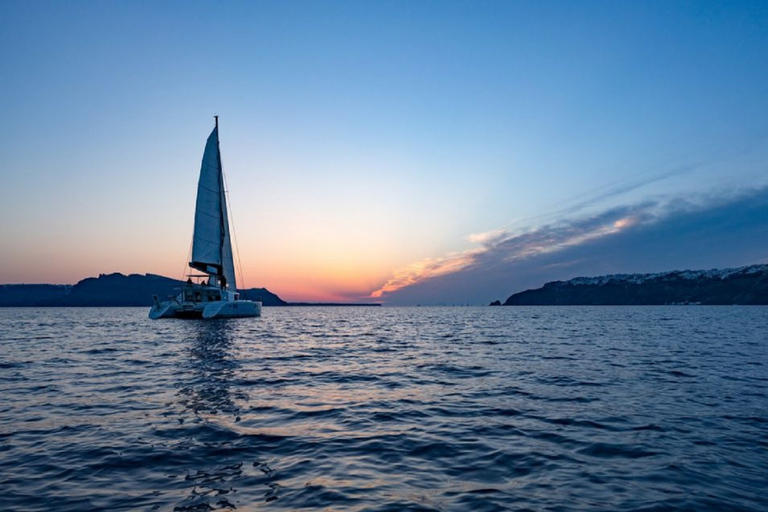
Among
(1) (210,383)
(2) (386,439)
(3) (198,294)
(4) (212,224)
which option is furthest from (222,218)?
(2) (386,439)

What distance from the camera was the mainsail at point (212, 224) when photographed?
55.2 meters

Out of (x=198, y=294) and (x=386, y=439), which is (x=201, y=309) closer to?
(x=198, y=294)

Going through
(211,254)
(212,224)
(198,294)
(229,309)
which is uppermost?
(212,224)

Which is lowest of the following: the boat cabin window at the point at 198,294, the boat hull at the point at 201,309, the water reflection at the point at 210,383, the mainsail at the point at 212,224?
the water reflection at the point at 210,383

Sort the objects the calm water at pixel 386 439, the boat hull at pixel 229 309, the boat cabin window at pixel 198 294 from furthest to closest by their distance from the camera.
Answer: the boat cabin window at pixel 198 294, the boat hull at pixel 229 309, the calm water at pixel 386 439

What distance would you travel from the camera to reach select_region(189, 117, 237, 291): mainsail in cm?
5525

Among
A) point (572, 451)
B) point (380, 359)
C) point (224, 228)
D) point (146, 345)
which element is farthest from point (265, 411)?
point (224, 228)

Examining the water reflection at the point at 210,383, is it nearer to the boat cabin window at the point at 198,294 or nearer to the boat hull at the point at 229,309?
the boat hull at the point at 229,309

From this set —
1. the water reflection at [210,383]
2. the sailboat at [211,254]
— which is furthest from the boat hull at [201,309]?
the water reflection at [210,383]

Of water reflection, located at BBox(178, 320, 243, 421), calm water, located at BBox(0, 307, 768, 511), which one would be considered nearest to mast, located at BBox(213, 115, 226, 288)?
water reflection, located at BBox(178, 320, 243, 421)

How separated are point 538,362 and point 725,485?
1273 centimetres

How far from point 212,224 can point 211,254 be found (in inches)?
157

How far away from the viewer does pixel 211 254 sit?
183 feet

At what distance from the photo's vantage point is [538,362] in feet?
59.8
